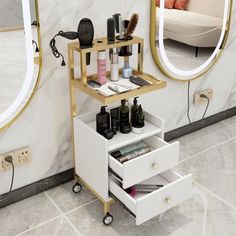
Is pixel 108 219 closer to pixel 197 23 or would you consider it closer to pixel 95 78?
pixel 95 78

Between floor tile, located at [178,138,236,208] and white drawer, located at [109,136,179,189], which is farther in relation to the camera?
floor tile, located at [178,138,236,208]

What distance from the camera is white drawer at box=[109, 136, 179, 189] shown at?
179cm

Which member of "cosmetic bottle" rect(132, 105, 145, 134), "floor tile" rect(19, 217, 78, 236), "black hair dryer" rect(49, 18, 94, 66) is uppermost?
"black hair dryer" rect(49, 18, 94, 66)

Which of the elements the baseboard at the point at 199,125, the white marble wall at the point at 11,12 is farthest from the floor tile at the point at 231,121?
the white marble wall at the point at 11,12

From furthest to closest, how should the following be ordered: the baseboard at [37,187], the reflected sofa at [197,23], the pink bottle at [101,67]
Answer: the reflected sofa at [197,23] < the baseboard at [37,187] < the pink bottle at [101,67]

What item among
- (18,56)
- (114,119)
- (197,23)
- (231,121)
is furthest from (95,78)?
(231,121)

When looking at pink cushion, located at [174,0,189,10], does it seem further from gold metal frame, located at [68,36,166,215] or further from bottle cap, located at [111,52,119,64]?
bottle cap, located at [111,52,119,64]

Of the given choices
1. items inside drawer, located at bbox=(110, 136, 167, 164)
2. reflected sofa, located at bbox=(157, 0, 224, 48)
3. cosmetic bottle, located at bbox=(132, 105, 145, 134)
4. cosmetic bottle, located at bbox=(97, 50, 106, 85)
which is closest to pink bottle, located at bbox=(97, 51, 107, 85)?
cosmetic bottle, located at bbox=(97, 50, 106, 85)

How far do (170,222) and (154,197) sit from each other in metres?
0.28

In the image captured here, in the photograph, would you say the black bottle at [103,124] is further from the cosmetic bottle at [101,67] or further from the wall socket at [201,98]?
the wall socket at [201,98]

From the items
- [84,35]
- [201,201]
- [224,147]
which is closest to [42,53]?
[84,35]

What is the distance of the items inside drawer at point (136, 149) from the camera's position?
190 cm

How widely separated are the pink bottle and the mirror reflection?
561 mm

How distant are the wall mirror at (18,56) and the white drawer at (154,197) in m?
0.60
